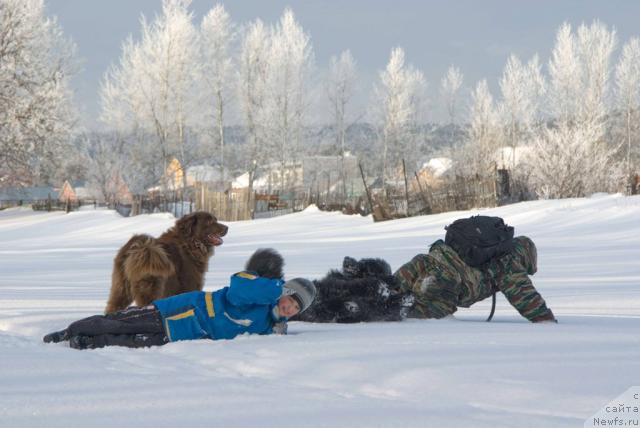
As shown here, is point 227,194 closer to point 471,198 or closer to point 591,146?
point 471,198

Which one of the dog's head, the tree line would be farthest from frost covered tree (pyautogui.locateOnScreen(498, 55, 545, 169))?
the dog's head

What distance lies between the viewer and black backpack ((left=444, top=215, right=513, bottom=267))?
4062 millimetres

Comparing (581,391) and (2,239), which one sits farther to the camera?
(2,239)

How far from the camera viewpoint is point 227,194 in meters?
27.4

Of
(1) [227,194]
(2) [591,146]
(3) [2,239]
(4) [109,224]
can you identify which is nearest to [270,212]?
(1) [227,194]

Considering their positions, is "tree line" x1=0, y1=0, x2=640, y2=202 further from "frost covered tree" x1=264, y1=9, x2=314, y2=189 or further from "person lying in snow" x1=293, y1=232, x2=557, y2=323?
"person lying in snow" x1=293, y1=232, x2=557, y2=323

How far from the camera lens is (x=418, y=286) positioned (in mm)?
4254

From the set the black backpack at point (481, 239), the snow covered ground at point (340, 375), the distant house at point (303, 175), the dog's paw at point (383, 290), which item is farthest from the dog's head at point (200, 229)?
the distant house at point (303, 175)

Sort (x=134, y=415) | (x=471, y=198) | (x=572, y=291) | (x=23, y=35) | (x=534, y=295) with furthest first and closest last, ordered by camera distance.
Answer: (x=23, y=35), (x=471, y=198), (x=572, y=291), (x=534, y=295), (x=134, y=415)

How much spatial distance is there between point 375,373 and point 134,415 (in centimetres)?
98

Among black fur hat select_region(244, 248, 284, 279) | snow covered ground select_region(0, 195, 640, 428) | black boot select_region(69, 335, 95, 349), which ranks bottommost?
black boot select_region(69, 335, 95, 349)

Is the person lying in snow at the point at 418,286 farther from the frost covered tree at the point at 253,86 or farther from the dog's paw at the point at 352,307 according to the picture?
the frost covered tree at the point at 253,86

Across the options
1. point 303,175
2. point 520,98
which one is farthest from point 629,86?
point 303,175

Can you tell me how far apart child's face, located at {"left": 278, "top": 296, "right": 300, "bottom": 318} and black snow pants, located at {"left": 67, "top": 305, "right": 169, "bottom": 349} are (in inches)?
26.0
